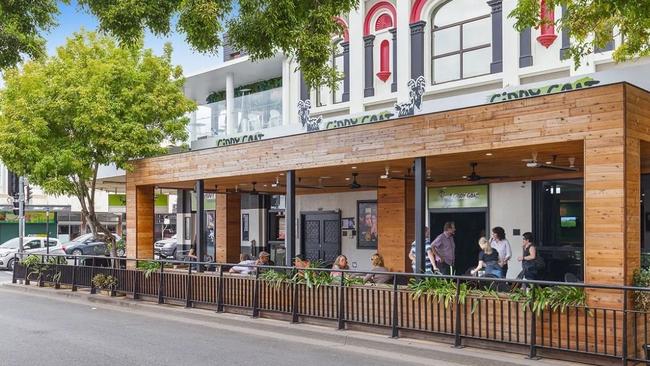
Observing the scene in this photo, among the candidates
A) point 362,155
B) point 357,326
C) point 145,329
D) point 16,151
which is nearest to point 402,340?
point 357,326

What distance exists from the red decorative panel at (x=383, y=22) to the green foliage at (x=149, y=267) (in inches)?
370

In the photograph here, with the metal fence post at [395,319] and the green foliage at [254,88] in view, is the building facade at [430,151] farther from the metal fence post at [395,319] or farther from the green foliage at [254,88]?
the metal fence post at [395,319]

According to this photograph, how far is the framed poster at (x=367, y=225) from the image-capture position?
21.2 metres

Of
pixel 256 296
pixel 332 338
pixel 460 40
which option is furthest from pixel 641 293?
pixel 460 40

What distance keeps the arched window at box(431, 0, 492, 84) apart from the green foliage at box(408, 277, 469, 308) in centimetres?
814

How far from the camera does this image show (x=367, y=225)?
21.5m

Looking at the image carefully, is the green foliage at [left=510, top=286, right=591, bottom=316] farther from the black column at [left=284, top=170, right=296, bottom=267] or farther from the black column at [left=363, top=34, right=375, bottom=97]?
the black column at [left=363, top=34, right=375, bottom=97]

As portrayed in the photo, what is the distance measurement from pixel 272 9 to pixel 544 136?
4460mm

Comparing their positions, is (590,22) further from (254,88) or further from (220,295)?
(254,88)

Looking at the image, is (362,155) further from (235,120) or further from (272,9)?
(235,120)

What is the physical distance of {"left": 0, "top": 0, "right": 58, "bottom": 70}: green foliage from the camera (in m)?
9.46

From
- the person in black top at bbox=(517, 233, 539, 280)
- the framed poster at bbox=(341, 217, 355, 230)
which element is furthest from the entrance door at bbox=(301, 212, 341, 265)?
the person in black top at bbox=(517, 233, 539, 280)

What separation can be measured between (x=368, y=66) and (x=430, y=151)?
354 inches

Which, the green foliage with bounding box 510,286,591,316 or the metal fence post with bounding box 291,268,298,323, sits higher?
the green foliage with bounding box 510,286,591,316
